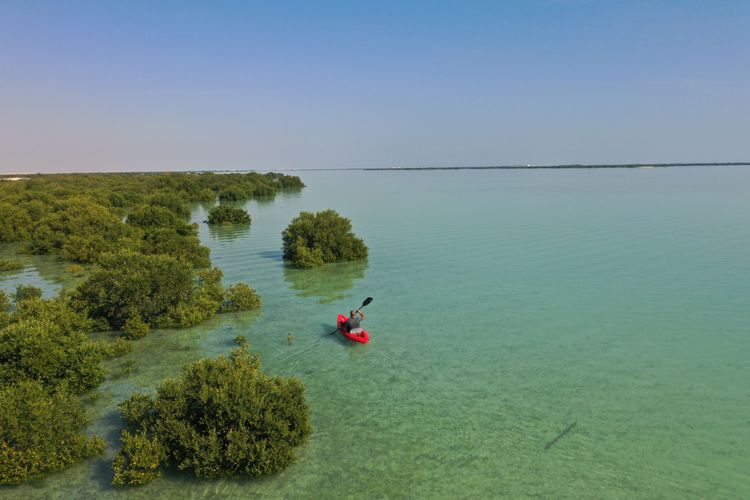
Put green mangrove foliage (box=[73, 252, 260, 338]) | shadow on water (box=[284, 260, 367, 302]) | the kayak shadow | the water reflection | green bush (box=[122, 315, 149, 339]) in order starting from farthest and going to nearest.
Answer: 1. the water reflection
2. shadow on water (box=[284, 260, 367, 302])
3. green mangrove foliage (box=[73, 252, 260, 338])
4. green bush (box=[122, 315, 149, 339])
5. the kayak shadow

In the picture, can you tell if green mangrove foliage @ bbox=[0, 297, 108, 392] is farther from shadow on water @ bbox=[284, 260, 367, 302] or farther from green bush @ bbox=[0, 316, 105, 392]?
shadow on water @ bbox=[284, 260, 367, 302]

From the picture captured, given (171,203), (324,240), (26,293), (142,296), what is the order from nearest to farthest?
(142,296) → (26,293) → (324,240) → (171,203)

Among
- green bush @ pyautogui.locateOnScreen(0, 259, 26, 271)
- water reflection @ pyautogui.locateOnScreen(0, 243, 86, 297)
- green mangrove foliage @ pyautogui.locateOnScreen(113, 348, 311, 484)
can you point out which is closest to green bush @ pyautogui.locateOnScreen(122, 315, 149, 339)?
green mangrove foliage @ pyautogui.locateOnScreen(113, 348, 311, 484)

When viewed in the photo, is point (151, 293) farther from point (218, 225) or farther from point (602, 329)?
point (218, 225)

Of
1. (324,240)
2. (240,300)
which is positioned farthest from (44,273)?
(324,240)

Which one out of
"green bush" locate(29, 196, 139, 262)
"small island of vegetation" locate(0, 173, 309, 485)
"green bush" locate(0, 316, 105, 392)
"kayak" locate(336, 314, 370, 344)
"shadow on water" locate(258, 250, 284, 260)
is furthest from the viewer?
"shadow on water" locate(258, 250, 284, 260)

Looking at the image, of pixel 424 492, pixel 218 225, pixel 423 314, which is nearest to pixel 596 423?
pixel 424 492

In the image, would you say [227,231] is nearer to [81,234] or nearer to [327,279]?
[81,234]
